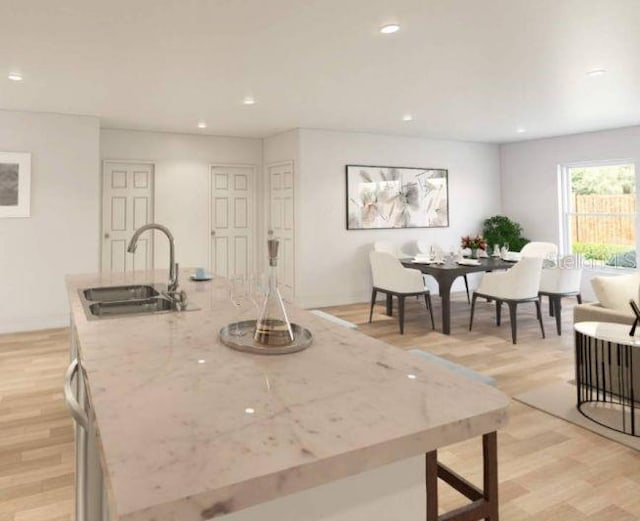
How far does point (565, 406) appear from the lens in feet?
10.6

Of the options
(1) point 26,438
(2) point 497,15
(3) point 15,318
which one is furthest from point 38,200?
(2) point 497,15

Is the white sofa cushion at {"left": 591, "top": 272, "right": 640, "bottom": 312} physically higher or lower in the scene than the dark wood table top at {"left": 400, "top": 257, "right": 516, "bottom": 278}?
lower

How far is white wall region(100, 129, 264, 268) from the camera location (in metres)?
6.58

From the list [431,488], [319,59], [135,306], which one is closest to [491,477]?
[431,488]

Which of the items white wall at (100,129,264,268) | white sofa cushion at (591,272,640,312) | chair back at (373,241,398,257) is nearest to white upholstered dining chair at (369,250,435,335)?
chair back at (373,241,398,257)

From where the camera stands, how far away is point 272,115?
224 inches

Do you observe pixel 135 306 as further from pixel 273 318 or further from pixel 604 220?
pixel 604 220

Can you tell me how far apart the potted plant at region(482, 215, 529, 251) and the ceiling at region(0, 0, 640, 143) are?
90.0 inches

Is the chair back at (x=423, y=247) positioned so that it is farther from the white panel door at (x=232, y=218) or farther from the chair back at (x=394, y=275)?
the white panel door at (x=232, y=218)

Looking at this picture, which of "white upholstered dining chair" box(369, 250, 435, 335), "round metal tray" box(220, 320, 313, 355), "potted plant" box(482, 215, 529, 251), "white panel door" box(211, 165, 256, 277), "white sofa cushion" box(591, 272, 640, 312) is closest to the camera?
"round metal tray" box(220, 320, 313, 355)

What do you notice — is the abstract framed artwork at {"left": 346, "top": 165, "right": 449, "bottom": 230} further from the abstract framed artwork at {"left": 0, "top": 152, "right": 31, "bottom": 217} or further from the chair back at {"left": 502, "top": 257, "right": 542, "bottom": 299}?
the abstract framed artwork at {"left": 0, "top": 152, "right": 31, "bottom": 217}

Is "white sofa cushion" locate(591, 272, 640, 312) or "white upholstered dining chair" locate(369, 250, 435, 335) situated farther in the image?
"white upholstered dining chair" locate(369, 250, 435, 335)

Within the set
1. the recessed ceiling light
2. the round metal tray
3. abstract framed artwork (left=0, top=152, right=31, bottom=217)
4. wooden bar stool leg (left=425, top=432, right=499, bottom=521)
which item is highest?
the recessed ceiling light

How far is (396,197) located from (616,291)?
13.7 ft
